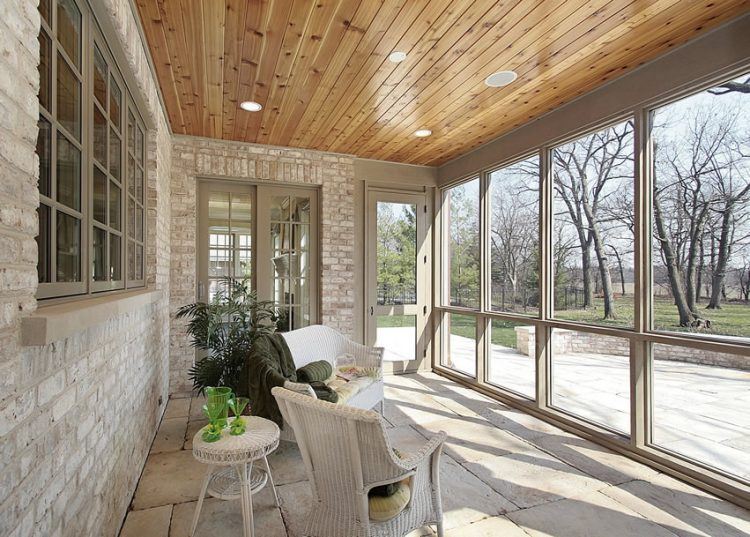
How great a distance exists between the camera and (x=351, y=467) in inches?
68.9

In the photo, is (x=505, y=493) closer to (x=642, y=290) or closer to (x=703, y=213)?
(x=642, y=290)

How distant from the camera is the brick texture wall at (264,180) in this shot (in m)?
4.56

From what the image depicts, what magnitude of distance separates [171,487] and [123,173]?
6.35ft

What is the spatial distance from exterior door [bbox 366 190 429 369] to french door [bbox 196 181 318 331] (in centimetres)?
75

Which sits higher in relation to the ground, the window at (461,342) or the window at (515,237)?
the window at (515,237)

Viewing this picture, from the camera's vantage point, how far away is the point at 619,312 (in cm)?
337

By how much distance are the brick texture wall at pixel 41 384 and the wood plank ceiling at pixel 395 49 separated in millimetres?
582

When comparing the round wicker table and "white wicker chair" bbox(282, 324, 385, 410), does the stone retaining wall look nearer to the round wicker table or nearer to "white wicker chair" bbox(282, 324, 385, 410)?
"white wicker chair" bbox(282, 324, 385, 410)

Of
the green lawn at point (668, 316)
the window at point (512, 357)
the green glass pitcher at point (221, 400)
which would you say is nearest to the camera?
the green glass pitcher at point (221, 400)

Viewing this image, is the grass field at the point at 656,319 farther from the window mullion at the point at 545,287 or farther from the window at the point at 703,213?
the window mullion at the point at 545,287

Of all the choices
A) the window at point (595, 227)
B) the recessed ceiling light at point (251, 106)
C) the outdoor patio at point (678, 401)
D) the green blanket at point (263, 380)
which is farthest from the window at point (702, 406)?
the recessed ceiling light at point (251, 106)

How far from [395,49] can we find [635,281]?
2402 mm

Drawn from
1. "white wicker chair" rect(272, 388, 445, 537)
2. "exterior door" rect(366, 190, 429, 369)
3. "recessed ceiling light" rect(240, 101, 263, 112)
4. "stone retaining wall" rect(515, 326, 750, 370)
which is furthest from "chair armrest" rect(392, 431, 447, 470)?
"exterior door" rect(366, 190, 429, 369)

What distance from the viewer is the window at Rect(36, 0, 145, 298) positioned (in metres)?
1.45
